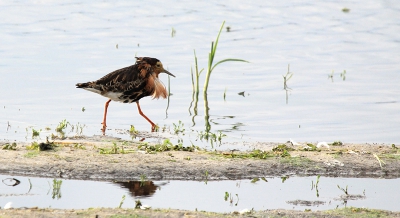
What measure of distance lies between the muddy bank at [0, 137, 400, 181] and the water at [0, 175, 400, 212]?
0.21 meters

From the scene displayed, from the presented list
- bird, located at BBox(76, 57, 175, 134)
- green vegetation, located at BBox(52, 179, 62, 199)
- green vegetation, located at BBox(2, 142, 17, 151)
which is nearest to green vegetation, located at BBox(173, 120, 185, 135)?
bird, located at BBox(76, 57, 175, 134)

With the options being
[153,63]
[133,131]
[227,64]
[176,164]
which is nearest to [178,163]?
[176,164]

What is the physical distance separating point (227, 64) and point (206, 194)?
34.3ft

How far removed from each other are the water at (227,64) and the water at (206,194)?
2.95 metres

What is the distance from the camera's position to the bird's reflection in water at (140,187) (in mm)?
9086

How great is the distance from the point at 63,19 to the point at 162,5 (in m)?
3.39

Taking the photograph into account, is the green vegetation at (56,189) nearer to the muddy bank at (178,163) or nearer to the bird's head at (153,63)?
the muddy bank at (178,163)

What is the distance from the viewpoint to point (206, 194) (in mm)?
9203

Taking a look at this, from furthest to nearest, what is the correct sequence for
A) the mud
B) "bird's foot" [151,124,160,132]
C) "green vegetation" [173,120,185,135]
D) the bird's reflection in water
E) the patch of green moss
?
"bird's foot" [151,124,160,132], "green vegetation" [173,120,185,135], the mud, the bird's reflection in water, the patch of green moss

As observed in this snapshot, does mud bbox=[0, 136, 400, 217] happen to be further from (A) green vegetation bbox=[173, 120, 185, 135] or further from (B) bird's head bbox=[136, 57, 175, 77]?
(B) bird's head bbox=[136, 57, 175, 77]

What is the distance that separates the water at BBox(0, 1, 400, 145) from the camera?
14.3 m

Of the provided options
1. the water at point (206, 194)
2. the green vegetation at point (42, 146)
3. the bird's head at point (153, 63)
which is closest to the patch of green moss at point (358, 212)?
the water at point (206, 194)

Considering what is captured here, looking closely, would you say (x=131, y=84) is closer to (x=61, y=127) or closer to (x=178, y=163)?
(x=61, y=127)

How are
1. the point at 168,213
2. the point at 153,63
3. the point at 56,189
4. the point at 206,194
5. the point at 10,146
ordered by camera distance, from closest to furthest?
the point at 168,213, the point at 56,189, the point at 206,194, the point at 10,146, the point at 153,63
